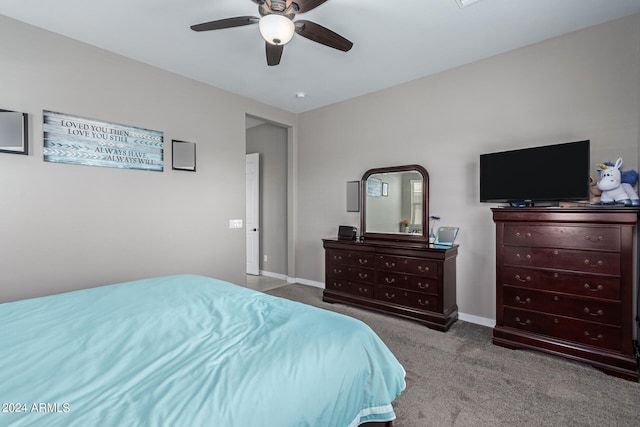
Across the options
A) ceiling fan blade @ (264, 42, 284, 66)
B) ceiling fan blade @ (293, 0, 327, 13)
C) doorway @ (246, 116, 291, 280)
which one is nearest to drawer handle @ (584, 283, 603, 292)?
ceiling fan blade @ (293, 0, 327, 13)

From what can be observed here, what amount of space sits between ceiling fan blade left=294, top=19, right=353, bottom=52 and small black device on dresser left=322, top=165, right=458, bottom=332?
6.09 ft

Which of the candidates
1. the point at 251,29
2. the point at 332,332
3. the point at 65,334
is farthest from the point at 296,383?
the point at 251,29

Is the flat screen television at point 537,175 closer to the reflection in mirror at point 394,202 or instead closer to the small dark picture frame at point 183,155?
the reflection in mirror at point 394,202

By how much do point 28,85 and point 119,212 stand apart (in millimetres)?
1281

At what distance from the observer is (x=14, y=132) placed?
251cm

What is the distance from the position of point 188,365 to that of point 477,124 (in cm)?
347

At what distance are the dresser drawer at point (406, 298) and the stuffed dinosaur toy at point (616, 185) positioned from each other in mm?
1684

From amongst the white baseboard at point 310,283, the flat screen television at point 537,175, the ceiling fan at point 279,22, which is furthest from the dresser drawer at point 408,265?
the ceiling fan at point 279,22

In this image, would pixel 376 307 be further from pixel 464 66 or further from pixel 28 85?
pixel 28 85

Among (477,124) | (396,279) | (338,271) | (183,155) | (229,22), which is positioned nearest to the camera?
(229,22)

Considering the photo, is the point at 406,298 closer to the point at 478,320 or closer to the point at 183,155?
the point at 478,320

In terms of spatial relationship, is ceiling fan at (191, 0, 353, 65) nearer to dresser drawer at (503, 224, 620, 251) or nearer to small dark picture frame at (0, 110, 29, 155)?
small dark picture frame at (0, 110, 29, 155)

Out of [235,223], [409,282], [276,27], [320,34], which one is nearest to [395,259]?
[409,282]

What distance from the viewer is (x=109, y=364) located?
1.09 metres
